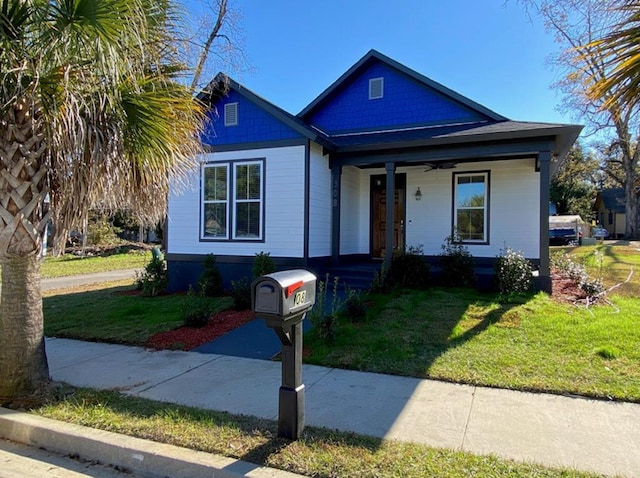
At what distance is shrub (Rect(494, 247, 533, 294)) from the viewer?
28.4ft

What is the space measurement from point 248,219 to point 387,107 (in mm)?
5196

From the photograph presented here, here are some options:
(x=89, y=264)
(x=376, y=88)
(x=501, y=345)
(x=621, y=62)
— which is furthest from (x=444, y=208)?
(x=89, y=264)

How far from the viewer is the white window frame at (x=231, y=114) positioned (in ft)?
35.2

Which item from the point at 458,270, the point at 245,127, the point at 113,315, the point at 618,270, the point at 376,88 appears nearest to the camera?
the point at 113,315

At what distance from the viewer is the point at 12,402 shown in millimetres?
4172

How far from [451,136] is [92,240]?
875 inches

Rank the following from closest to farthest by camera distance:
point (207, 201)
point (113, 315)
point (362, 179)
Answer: point (113, 315) < point (207, 201) < point (362, 179)

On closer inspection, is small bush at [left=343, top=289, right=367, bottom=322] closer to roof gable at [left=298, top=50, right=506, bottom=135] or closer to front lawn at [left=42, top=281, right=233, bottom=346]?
front lawn at [left=42, top=281, right=233, bottom=346]

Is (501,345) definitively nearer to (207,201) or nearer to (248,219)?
(248,219)

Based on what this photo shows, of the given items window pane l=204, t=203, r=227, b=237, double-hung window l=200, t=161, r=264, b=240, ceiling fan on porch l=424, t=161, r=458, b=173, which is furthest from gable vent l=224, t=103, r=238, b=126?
ceiling fan on porch l=424, t=161, r=458, b=173

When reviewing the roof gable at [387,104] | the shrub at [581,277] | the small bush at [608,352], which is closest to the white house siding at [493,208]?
the shrub at [581,277]

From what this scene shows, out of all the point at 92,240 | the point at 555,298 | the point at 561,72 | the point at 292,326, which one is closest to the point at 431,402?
the point at 292,326

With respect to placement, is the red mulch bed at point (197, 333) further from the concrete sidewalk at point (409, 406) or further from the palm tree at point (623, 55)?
the palm tree at point (623, 55)

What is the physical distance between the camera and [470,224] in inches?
439
